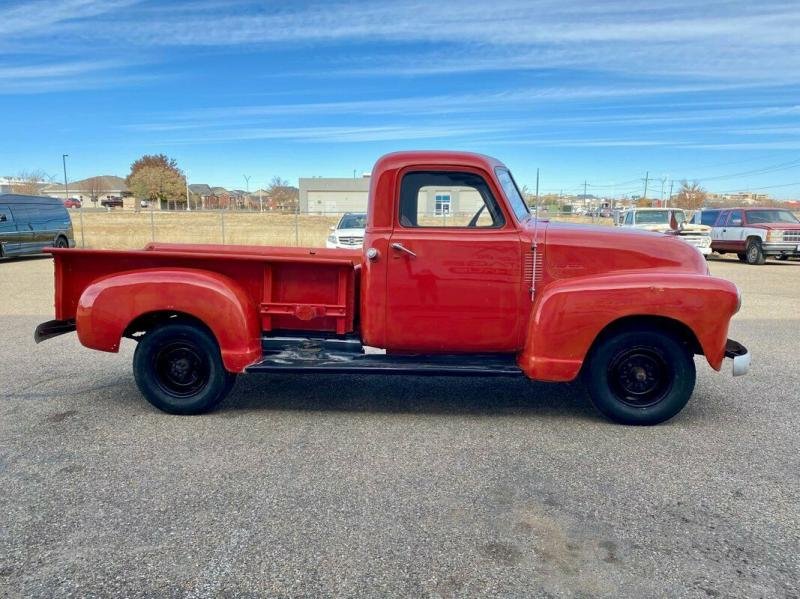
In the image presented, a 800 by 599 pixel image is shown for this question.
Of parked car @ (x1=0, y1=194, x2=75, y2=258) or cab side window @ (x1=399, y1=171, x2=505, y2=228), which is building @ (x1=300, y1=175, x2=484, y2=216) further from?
cab side window @ (x1=399, y1=171, x2=505, y2=228)

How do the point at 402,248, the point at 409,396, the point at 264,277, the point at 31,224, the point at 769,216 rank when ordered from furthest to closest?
1. the point at 769,216
2. the point at 31,224
3. the point at 409,396
4. the point at 264,277
5. the point at 402,248

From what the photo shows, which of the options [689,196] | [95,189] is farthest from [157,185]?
[689,196]

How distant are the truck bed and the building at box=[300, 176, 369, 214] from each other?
52.7 m

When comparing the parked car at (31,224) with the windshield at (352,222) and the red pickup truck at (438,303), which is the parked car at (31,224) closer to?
the windshield at (352,222)

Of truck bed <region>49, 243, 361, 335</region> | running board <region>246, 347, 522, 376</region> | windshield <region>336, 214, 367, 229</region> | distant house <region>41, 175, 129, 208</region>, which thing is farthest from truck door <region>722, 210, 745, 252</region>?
distant house <region>41, 175, 129, 208</region>

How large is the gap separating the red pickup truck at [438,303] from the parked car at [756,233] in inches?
664

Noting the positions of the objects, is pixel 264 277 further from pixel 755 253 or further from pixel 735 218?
pixel 735 218

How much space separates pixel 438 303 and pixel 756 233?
1856 cm

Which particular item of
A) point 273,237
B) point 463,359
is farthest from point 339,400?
point 273,237

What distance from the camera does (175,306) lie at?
15.3 feet

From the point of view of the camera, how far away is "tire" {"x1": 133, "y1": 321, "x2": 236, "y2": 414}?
480 centimetres

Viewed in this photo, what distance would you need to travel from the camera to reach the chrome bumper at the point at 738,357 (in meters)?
4.51

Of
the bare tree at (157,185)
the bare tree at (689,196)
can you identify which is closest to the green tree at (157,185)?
the bare tree at (157,185)

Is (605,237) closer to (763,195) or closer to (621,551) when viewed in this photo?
(621,551)
